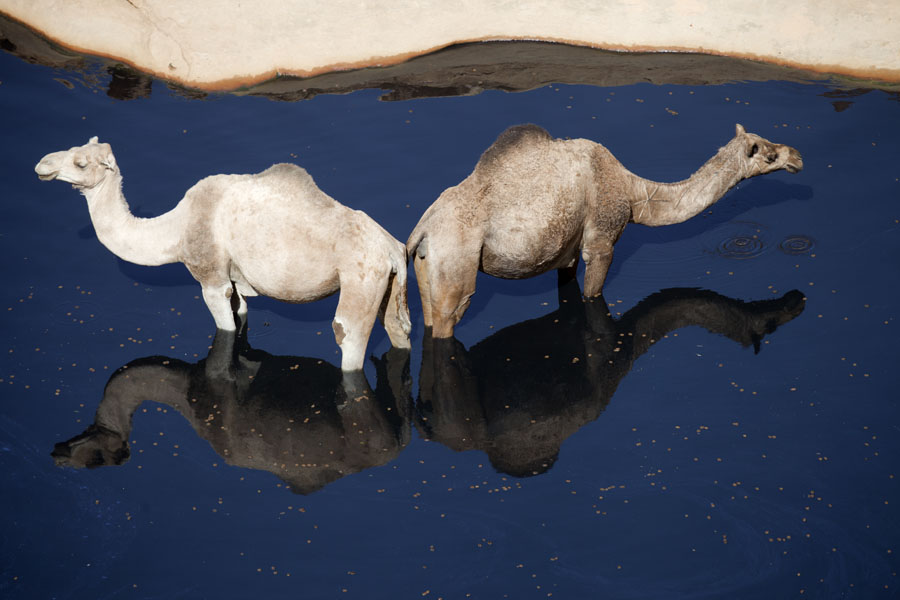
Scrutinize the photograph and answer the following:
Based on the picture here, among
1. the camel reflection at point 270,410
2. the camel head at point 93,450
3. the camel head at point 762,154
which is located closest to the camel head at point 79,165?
the camel reflection at point 270,410

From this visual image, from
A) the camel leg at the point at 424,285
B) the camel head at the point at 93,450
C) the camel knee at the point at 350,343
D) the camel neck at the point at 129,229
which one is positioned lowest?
the camel head at the point at 93,450

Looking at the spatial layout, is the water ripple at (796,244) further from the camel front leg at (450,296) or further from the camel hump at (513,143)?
the camel front leg at (450,296)

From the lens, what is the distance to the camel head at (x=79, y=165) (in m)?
13.1

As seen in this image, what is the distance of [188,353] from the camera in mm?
13586

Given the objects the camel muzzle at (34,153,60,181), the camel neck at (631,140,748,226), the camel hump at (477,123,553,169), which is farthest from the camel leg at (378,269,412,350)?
the camel muzzle at (34,153,60,181)

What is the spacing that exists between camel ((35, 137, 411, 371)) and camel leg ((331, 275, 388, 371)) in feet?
0.04

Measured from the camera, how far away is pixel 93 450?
40.3 feet

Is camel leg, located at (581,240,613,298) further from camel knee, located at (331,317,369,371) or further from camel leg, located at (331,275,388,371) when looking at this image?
camel knee, located at (331,317,369,371)

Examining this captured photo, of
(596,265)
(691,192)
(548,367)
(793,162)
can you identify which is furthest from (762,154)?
(548,367)

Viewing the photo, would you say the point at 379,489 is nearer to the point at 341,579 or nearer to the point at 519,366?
the point at 341,579

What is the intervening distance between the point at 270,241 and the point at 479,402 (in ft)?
9.59

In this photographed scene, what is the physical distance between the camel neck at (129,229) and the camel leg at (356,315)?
2.12 m

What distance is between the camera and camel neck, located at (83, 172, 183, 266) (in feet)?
42.9

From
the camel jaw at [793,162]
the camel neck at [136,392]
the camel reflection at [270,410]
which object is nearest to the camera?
the camel reflection at [270,410]
